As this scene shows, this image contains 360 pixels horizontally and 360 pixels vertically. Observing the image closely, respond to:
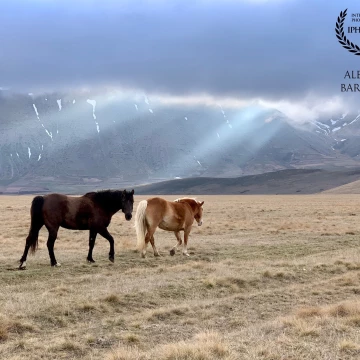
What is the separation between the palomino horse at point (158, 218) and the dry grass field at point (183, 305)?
0.80 metres

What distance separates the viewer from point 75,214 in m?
14.9

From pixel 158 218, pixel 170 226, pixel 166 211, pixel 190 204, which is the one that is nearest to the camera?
pixel 158 218

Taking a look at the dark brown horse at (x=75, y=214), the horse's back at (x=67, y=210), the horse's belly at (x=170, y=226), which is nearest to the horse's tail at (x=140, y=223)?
the dark brown horse at (x=75, y=214)

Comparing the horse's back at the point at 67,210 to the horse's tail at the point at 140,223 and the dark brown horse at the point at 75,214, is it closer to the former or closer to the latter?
the dark brown horse at the point at 75,214

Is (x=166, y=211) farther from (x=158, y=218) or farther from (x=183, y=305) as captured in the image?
(x=183, y=305)

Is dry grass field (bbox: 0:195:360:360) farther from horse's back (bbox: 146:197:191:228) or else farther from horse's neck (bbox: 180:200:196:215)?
horse's neck (bbox: 180:200:196:215)

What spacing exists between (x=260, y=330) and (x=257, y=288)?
4.29 meters

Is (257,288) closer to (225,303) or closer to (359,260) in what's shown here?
(225,303)

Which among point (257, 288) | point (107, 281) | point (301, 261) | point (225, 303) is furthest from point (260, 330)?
point (301, 261)

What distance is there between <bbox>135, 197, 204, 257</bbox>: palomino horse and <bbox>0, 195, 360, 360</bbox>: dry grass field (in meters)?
0.80

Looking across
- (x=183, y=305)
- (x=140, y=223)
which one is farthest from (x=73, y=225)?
(x=183, y=305)

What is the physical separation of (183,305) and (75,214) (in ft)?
20.5

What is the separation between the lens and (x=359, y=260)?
15758 millimetres

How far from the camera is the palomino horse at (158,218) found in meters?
16.3
